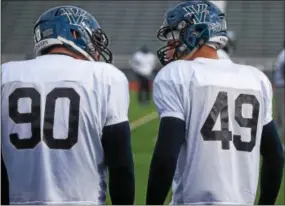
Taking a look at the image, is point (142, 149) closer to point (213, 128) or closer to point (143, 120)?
point (143, 120)

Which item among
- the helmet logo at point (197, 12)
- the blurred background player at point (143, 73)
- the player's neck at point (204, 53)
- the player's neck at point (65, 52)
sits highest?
the helmet logo at point (197, 12)

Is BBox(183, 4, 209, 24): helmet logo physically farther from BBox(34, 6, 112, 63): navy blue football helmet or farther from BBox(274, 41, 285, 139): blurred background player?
BBox(274, 41, 285, 139): blurred background player

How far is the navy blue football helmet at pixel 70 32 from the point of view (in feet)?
11.5

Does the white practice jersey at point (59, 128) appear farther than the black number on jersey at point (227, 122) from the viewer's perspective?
No

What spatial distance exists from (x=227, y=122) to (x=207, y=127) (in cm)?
10

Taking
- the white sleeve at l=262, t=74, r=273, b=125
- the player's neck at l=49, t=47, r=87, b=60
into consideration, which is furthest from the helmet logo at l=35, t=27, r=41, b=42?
the white sleeve at l=262, t=74, r=273, b=125

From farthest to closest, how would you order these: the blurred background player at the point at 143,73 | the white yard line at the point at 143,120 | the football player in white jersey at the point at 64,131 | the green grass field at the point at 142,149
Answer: the blurred background player at the point at 143,73
the white yard line at the point at 143,120
the green grass field at the point at 142,149
the football player in white jersey at the point at 64,131

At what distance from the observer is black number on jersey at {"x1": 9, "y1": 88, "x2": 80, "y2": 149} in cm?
330

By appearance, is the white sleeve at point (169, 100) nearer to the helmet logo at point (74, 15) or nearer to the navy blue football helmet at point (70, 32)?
the navy blue football helmet at point (70, 32)

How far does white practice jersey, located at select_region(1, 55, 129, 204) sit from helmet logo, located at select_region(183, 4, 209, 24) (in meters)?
0.53

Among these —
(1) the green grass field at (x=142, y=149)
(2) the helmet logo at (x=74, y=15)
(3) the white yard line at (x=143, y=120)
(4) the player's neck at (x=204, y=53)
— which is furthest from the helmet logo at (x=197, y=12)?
(3) the white yard line at (x=143, y=120)

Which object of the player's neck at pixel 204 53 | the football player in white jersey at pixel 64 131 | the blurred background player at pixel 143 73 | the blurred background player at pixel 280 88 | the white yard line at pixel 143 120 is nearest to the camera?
the football player in white jersey at pixel 64 131

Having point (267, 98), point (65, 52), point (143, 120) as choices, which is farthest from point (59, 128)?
point (143, 120)

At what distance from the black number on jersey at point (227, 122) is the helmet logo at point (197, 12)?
398mm
